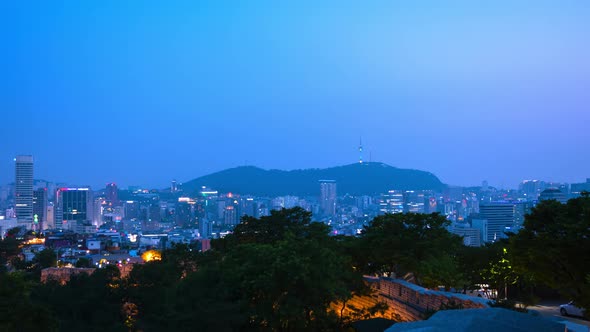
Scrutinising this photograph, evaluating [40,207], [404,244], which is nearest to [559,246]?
[404,244]

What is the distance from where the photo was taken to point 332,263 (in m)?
11.6

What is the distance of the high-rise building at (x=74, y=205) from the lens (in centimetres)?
14888

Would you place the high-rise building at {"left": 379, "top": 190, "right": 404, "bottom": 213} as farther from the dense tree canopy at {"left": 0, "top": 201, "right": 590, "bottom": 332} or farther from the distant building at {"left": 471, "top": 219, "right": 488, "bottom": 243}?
the dense tree canopy at {"left": 0, "top": 201, "right": 590, "bottom": 332}

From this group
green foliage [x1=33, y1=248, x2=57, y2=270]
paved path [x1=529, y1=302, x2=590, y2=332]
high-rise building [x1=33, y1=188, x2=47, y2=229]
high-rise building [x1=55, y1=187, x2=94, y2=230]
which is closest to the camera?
paved path [x1=529, y1=302, x2=590, y2=332]

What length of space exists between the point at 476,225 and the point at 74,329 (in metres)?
91.0

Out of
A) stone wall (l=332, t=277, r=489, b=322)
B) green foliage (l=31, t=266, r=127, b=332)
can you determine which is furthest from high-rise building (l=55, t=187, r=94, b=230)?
stone wall (l=332, t=277, r=489, b=322)

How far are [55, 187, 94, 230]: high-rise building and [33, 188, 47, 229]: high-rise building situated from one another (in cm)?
310

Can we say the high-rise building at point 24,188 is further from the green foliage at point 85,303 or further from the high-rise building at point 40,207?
the green foliage at point 85,303

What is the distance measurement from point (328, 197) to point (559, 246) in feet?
558

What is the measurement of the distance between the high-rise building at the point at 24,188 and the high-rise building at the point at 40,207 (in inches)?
53.6

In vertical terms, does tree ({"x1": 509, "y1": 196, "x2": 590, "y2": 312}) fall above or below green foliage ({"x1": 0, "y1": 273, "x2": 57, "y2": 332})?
above

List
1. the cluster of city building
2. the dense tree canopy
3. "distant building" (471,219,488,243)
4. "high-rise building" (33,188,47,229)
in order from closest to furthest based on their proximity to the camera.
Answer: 1. the dense tree canopy
2. "distant building" (471,219,488,243)
3. the cluster of city building
4. "high-rise building" (33,188,47,229)

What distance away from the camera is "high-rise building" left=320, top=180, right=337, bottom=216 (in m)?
169

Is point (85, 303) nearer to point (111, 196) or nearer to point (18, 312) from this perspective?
point (18, 312)
